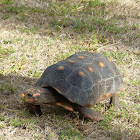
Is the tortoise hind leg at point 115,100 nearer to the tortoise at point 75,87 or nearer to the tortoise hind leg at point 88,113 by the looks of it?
the tortoise at point 75,87

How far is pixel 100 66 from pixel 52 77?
2.39 ft

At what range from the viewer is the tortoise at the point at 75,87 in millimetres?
3219

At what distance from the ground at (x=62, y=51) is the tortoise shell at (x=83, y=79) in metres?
0.32

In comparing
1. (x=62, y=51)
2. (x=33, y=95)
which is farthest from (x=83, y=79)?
(x=62, y=51)

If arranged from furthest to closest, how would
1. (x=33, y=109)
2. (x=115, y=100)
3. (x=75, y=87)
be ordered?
Result: (x=115, y=100) → (x=33, y=109) → (x=75, y=87)

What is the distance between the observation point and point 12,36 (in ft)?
17.5

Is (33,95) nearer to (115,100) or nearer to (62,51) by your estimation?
(115,100)

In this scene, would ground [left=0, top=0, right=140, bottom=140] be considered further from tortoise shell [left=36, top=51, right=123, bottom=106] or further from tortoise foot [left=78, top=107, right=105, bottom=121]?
tortoise shell [left=36, top=51, right=123, bottom=106]

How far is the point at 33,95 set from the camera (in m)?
3.10

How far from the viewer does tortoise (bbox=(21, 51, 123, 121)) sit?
322cm

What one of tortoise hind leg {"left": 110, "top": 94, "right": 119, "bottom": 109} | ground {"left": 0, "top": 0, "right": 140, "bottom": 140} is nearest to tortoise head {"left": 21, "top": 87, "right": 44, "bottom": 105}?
ground {"left": 0, "top": 0, "right": 140, "bottom": 140}

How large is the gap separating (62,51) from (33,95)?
7.09 ft

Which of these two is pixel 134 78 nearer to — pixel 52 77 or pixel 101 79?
pixel 101 79

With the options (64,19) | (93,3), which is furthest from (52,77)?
(93,3)
